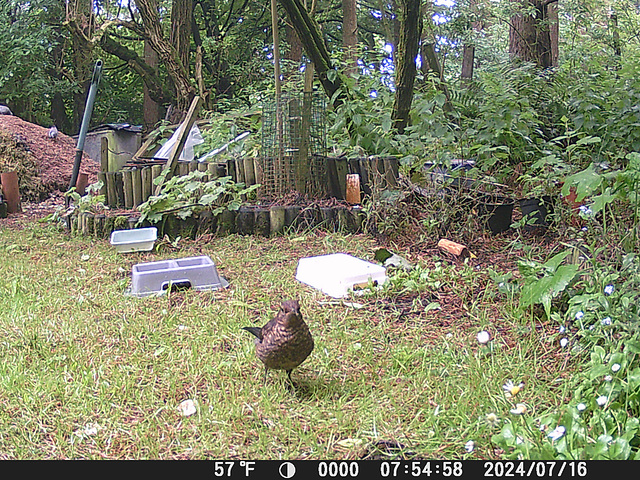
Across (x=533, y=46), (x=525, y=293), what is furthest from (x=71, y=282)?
(x=533, y=46)

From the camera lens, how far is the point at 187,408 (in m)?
1.90

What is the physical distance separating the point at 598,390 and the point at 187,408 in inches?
49.3

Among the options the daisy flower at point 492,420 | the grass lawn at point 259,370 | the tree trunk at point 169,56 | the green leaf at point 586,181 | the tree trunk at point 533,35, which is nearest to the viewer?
the daisy flower at point 492,420

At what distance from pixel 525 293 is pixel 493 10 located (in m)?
6.80

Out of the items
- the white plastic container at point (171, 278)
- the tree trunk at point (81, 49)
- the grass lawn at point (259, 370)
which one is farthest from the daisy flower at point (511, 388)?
the tree trunk at point (81, 49)

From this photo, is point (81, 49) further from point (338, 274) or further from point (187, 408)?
point (187, 408)

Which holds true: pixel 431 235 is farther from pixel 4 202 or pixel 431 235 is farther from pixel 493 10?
pixel 493 10

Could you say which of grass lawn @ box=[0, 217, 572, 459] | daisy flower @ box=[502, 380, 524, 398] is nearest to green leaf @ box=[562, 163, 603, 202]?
grass lawn @ box=[0, 217, 572, 459]

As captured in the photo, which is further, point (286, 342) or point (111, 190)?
point (111, 190)

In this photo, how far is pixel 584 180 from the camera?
2.30 m

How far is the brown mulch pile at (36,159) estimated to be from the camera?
6816mm

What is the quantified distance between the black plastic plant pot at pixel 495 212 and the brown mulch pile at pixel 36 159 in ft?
15.4

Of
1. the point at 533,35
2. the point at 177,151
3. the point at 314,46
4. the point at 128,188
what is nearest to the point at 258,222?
the point at 177,151

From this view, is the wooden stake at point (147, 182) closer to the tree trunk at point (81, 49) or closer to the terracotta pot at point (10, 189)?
the terracotta pot at point (10, 189)
